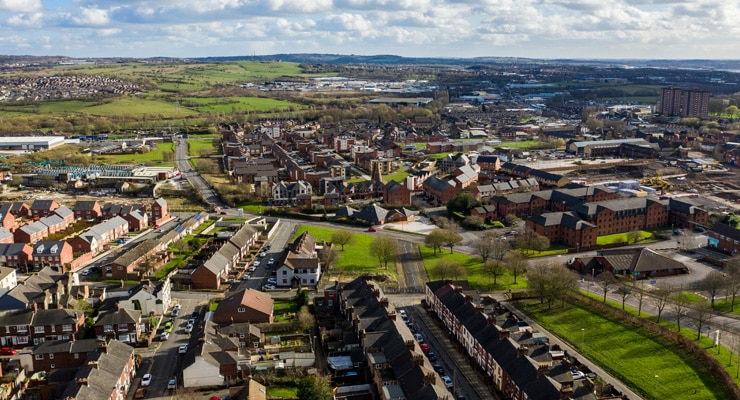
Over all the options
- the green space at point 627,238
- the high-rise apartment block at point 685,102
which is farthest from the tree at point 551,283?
the high-rise apartment block at point 685,102

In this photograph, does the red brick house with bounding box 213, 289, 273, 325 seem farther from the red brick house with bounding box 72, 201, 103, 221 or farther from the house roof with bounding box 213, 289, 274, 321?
the red brick house with bounding box 72, 201, 103, 221

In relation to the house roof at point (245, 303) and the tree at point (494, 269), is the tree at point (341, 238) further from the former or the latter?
the house roof at point (245, 303)

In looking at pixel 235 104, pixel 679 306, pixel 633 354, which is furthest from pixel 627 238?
pixel 235 104

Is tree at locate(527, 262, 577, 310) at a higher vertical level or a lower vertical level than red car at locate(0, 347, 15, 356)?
higher

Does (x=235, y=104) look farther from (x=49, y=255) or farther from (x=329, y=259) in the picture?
(x=329, y=259)

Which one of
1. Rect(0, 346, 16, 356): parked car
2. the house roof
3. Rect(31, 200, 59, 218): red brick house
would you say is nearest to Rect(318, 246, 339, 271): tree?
the house roof
